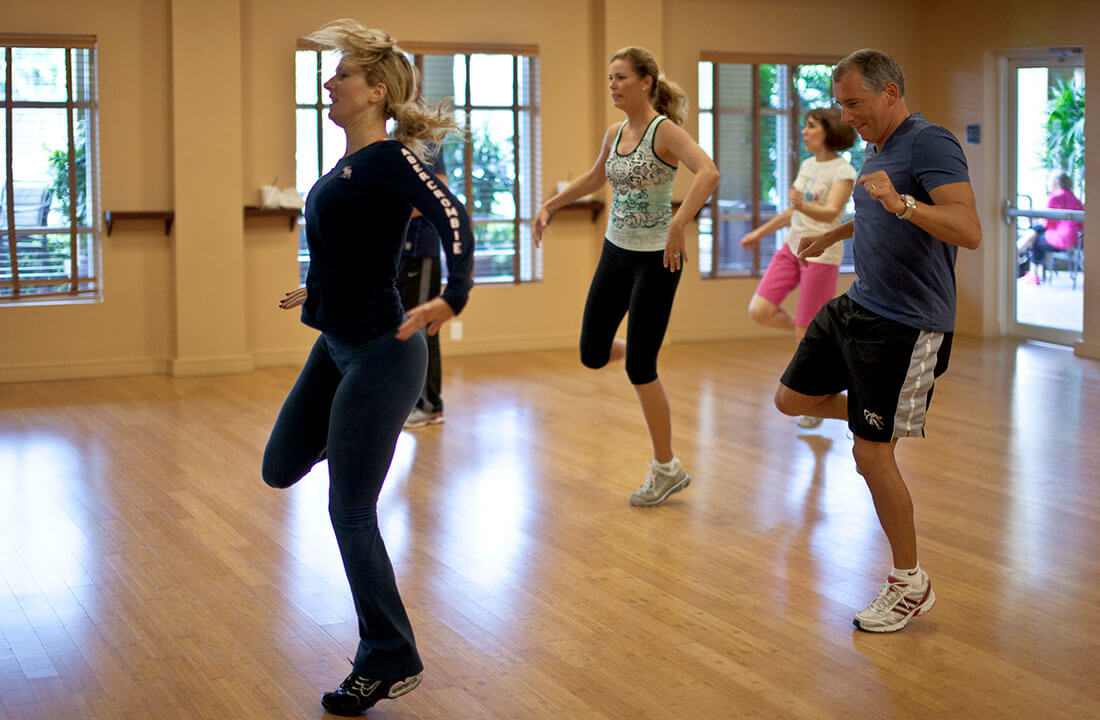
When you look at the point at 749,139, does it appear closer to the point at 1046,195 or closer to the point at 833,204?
the point at 1046,195

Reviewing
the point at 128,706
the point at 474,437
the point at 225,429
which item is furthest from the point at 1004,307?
the point at 128,706

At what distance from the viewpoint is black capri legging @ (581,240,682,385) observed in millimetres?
4316

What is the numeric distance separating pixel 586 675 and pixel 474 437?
288cm

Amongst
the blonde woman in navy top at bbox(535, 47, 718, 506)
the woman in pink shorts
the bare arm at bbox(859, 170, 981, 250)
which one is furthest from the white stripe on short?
the woman in pink shorts

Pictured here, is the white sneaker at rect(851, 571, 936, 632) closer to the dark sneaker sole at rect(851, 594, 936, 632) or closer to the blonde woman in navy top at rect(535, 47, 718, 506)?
the dark sneaker sole at rect(851, 594, 936, 632)

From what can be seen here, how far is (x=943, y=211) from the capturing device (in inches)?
118

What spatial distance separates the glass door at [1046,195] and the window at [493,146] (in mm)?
3409

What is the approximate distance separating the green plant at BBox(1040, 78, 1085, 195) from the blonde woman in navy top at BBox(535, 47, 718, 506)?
203 inches

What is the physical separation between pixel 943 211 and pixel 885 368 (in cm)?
43

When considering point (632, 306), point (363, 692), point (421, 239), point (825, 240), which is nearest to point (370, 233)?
point (363, 692)

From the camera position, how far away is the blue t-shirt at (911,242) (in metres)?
3.09

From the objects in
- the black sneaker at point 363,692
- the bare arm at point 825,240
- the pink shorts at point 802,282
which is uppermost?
the bare arm at point 825,240

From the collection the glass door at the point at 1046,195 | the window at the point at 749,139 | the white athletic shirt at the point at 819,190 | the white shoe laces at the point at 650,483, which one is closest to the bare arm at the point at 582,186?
the white shoe laces at the point at 650,483

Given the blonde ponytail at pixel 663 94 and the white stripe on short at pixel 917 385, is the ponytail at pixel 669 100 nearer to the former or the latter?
the blonde ponytail at pixel 663 94
